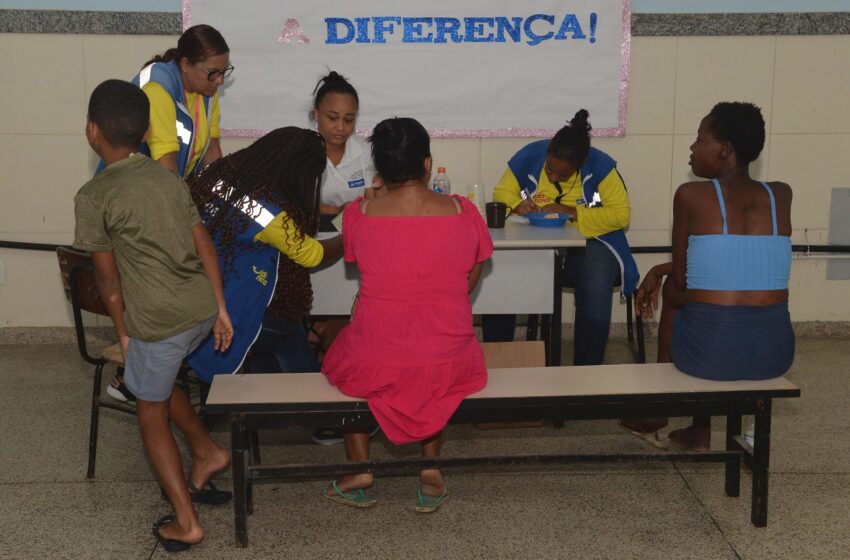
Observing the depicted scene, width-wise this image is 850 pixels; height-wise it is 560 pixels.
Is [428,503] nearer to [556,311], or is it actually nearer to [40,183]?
[556,311]

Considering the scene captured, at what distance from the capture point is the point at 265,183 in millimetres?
2896

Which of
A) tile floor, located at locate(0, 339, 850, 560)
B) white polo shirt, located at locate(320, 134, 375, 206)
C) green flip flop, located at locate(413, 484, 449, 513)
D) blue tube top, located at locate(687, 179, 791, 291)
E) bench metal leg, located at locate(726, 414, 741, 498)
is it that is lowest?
tile floor, located at locate(0, 339, 850, 560)

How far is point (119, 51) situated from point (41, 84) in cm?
47

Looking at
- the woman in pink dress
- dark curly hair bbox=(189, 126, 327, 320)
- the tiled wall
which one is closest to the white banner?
the tiled wall

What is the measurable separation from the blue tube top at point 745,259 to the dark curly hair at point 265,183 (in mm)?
1296

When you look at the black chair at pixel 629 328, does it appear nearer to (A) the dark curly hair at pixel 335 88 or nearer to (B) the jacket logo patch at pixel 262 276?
(A) the dark curly hair at pixel 335 88

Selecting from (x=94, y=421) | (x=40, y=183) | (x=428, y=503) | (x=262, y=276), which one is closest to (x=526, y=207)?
(x=262, y=276)

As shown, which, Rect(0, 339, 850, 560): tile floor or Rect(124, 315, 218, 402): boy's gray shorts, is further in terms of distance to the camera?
Rect(0, 339, 850, 560): tile floor

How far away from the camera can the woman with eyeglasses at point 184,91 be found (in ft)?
11.2

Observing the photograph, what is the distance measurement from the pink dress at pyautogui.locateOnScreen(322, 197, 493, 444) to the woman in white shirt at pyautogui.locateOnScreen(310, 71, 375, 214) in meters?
1.31

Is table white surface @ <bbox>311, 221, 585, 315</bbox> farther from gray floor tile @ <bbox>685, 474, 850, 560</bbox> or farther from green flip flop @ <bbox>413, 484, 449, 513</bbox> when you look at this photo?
green flip flop @ <bbox>413, 484, 449, 513</bbox>

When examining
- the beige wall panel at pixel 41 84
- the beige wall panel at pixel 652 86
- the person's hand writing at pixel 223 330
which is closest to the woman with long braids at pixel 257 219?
the person's hand writing at pixel 223 330

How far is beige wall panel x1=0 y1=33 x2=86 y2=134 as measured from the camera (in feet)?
15.8

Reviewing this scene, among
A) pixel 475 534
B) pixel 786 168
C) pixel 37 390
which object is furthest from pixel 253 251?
pixel 786 168
